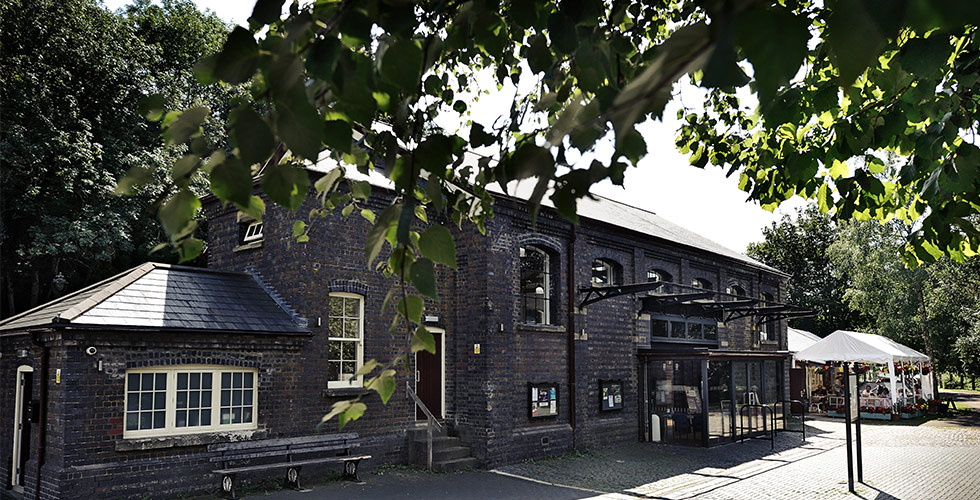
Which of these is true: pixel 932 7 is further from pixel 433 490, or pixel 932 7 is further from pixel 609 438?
pixel 609 438

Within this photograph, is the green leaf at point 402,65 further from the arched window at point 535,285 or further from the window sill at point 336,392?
the arched window at point 535,285

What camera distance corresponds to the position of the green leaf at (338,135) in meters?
1.49

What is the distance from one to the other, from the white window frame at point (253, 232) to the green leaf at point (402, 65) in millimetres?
12876

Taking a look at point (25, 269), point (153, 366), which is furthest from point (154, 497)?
point (25, 269)

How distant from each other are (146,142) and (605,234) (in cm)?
1457

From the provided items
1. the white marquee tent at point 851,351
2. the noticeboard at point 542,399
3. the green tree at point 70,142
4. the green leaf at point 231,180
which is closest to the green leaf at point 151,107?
the green leaf at point 231,180

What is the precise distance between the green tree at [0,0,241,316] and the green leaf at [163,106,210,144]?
18.5 metres

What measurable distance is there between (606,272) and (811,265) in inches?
1264

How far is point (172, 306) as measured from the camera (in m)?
11.2

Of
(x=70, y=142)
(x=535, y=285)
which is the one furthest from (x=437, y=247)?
(x=70, y=142)

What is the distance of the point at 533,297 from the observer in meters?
15.5

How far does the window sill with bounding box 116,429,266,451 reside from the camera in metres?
10.1

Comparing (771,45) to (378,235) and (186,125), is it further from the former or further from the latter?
(186,125)

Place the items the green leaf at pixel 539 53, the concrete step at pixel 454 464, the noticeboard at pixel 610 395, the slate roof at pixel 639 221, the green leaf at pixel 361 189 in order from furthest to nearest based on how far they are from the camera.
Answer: the noticeboard at pixel 610 395
the slate roof at pixel 639 221
the concrete step at pixel 454 464
the green leaf at pixel 361 189
the green leaf at pixel 539 53
